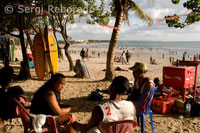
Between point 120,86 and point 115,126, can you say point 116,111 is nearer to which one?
point 115,126

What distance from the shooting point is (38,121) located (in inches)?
92.7

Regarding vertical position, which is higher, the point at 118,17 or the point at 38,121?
the point at 118,17

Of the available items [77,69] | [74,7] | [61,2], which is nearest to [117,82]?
[77,69]

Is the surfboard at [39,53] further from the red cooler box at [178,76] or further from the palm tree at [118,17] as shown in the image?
the red cooler box at [178,76]

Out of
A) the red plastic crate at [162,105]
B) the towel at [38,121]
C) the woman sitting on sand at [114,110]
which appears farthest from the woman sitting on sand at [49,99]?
the red plastic crate at [162,105]

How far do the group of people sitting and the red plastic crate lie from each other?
156 centimetres

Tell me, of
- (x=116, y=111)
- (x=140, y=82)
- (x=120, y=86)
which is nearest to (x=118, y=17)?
(x=140, y=82)

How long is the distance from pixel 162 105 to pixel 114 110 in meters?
3.16

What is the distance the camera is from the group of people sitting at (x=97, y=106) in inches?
73.9

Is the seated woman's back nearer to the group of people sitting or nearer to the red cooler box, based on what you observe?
the group of people sitting

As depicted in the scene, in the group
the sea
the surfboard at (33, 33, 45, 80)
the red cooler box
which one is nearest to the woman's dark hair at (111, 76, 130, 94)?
the red cooler box

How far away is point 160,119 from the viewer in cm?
438

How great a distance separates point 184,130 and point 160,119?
0.64 m

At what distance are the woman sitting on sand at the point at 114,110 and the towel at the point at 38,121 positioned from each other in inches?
26.9
